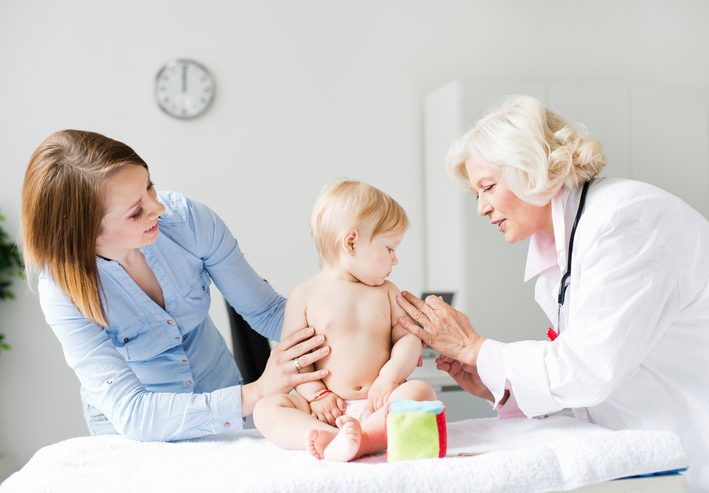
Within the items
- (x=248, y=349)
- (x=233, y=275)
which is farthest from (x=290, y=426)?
(x=248, y=349)

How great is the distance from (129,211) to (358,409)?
609 mm

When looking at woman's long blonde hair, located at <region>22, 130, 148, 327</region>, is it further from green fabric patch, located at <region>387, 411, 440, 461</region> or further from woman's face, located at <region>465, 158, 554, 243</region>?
woman's face, located at <region>465, 158, 554, 243</region>

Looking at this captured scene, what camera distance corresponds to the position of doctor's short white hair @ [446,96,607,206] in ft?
5.16

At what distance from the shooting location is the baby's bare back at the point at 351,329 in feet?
5.19

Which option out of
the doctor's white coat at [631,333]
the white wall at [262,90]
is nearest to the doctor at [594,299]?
the doctor's white coat at [631,333]

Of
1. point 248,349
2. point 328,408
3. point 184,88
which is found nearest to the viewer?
point 328,408

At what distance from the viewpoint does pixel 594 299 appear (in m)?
1.37

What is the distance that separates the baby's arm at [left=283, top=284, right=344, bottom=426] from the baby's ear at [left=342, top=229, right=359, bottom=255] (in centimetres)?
13

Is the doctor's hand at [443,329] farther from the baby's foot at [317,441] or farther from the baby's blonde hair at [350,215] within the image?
the baby's foot at [317,441]

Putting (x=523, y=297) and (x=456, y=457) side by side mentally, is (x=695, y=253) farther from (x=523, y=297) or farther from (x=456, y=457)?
(x=523, y=297)

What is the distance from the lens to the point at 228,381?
1932 mm

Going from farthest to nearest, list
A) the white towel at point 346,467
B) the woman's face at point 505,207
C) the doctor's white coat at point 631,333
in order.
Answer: the woman's face at point 505,207, the doctor's white coat at point 631,333, the white towel at point 346,467

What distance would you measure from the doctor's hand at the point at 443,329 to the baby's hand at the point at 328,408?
23 cm

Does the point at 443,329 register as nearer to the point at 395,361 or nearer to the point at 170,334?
the point at 395,361
